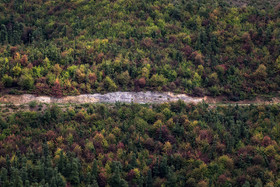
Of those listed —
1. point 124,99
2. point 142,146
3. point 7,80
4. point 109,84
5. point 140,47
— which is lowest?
point 142,146

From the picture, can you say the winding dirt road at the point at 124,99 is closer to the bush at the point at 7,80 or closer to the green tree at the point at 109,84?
the green tree at the point at 109,84

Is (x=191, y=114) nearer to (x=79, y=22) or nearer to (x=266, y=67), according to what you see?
(x=266, y=67)

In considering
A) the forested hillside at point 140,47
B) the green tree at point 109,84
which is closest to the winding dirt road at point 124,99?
the green tree at point 109,84

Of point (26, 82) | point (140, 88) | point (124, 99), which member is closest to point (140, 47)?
point (140, 88)

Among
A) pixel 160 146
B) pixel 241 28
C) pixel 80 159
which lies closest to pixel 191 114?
pixel 160 146

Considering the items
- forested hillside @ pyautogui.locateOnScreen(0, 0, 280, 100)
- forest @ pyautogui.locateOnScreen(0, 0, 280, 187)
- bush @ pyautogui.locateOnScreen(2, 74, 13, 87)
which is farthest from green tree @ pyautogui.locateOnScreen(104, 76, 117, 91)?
bush @ pyautogui.locateOnScreen(2, 74, 13, 87)

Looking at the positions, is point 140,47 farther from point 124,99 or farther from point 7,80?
point 7,80
